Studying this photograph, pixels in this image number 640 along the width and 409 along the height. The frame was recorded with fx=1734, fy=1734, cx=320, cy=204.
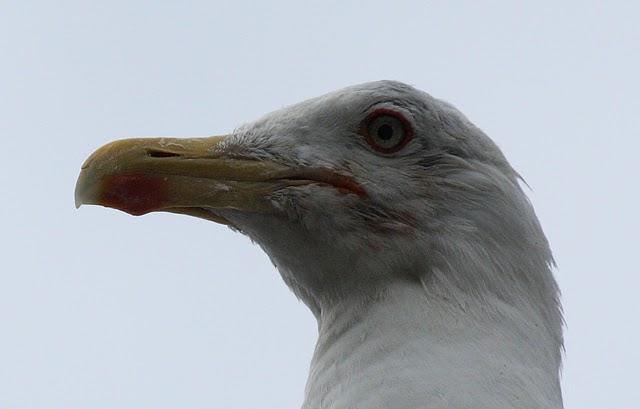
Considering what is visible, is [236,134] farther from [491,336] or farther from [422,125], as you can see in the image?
[491,336]

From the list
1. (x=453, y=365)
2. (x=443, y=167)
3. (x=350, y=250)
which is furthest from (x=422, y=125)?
(x=453, y=365)

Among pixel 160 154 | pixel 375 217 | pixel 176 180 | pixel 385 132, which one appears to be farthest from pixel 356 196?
pixel 160 154

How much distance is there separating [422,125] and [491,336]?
129 cm

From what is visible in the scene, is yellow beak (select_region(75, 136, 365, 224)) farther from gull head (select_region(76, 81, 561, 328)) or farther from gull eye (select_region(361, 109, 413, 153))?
gull eye (select_region(361, 109, 413, 153))

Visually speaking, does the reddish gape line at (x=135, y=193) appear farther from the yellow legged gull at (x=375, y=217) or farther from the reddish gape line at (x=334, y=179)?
the reddish gape line at (x=334, y=179)

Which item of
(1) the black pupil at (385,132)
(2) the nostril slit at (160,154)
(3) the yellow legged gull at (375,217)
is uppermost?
(2) the nostril slit at (160,154)

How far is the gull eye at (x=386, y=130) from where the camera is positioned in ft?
30.0

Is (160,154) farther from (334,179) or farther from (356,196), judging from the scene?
(356,196)

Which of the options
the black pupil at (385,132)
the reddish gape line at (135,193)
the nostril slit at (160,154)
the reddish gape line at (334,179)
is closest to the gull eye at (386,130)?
the black pupil at (385,132)

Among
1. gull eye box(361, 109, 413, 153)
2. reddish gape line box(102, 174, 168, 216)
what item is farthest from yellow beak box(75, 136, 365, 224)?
gull eye box(361, 109, 413, 153)

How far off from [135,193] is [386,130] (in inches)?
53.6

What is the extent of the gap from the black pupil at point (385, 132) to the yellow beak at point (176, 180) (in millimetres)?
327

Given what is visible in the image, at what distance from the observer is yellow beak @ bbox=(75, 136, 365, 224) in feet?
29.3

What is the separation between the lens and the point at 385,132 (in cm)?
916
